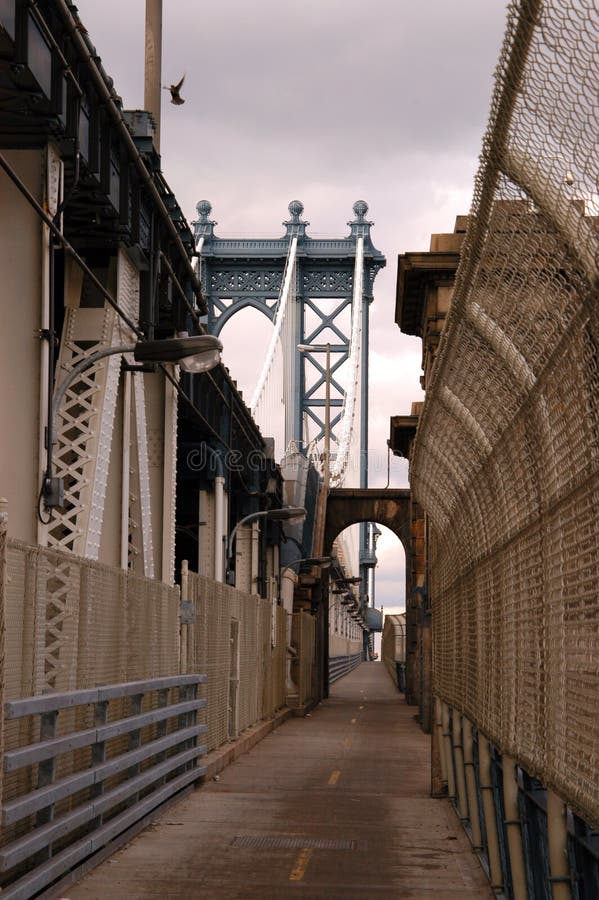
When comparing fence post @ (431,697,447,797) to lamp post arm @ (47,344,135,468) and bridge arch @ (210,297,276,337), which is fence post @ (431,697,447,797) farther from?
bridge arch @ (210,297,276,337)

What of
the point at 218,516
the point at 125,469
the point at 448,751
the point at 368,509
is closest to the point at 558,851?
the point at 448,751

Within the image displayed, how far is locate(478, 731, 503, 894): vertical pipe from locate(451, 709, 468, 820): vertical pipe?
2.52 m

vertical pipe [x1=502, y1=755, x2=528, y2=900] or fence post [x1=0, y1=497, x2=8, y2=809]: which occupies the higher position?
fence post [x1=0, y1=497, x2=8, y2=809]

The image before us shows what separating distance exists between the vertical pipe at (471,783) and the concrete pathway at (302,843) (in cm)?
22

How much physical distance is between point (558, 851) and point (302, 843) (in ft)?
21.5

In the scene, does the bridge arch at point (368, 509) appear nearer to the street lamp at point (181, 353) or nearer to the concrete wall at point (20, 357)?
the street lamp at point (181, 353)

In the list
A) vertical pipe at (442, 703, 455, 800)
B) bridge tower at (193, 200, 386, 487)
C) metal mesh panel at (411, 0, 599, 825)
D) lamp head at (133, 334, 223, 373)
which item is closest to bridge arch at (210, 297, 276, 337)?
bridge tower at (193, 200, 386, 487)

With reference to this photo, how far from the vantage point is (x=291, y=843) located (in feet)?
41.2

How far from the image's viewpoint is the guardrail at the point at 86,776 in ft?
27.4

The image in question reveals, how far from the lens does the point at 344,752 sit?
24.7 m

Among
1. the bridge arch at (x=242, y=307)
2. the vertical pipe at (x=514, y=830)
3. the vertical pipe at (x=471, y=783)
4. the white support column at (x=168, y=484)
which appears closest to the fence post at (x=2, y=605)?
the vertical pipe at (x=514, y=830)

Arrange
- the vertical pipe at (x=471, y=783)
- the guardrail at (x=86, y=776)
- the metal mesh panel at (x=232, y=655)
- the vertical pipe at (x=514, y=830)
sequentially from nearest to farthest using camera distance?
the vertical pipe at (x=514, y=830) < the guardrail at (x=86, y=776) < the vertical pipe at (x=471, y=783) < the metal mesh panel at (x=232, y=655)

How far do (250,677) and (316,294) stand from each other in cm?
7037

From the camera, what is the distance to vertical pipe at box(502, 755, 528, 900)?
7.89 meters
